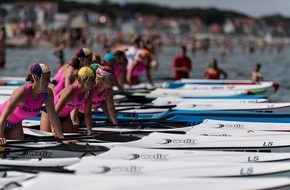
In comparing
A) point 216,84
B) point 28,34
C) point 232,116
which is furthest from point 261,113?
point 28,34

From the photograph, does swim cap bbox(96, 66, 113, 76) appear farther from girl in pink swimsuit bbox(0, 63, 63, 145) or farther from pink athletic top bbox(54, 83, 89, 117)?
girl in pink swimsuit bbox(0, 63, 63, 145)

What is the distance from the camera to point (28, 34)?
55.8m

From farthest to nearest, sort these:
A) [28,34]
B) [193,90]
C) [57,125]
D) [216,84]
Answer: [28,34]
[216,84]
[193,90]
[57,125]

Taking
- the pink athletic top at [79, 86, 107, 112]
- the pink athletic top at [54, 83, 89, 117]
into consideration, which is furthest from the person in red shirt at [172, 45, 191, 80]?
the pink athletic top at [54, 83, 89, 117]

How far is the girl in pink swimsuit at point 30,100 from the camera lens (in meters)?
8.99

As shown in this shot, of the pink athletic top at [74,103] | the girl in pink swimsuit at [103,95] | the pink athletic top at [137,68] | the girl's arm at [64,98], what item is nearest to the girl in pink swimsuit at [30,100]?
the girl's arm at [64,98]

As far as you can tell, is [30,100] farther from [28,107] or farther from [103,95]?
[103,95]

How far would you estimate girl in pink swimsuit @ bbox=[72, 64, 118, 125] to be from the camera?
1084cm

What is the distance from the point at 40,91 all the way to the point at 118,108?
18.1 ft

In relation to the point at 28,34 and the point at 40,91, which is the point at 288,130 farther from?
the point at 28,34

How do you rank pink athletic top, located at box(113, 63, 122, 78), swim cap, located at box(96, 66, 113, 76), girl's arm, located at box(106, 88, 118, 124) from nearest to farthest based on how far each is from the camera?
swim cap, located at box(96, 66, 113, 76)
girl's arm, located at box(106, 88, 118, 124)
pink athletic top, located at box(113, 63, 122, 78)

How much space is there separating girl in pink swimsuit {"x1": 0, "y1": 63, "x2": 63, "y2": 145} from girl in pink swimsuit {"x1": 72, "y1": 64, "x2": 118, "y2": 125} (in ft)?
4.85

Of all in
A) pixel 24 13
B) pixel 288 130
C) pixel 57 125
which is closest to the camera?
pixel 57 125

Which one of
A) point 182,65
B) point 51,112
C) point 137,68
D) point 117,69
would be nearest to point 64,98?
point 51,112
